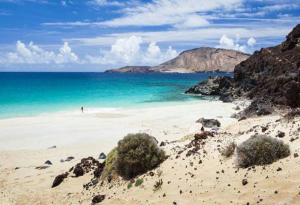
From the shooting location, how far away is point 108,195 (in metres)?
17.7

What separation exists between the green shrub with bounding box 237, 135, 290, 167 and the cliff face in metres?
23.4

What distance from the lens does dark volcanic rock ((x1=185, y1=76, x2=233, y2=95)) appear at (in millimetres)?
89156

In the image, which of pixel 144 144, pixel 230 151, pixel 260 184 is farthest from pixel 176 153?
pixel 260 184

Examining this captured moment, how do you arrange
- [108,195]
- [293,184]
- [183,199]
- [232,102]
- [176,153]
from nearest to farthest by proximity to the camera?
[293,184] → [183,199] → [108,195] → [176,153] → [232,102]

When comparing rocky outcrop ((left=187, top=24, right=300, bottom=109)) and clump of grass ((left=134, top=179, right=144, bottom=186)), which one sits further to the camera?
rocky outcrop ((left=187, top=24, right=300, bottom=109))

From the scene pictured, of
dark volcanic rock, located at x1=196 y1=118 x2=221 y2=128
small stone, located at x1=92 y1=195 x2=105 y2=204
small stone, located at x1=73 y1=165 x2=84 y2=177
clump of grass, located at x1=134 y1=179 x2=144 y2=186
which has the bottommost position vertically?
dark volcanic rock, located at x1=196 y1=118 x2=221 y2=128

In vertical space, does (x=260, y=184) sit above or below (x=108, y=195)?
above

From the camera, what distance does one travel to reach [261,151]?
15477 mm

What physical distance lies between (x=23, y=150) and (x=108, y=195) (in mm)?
17684

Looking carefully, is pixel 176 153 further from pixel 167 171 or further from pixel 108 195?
pixel 108 195

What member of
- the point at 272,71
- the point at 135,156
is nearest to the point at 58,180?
the point at 135,156

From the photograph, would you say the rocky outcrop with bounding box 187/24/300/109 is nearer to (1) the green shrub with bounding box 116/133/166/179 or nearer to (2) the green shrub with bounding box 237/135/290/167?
(1) the green shrub with bounding box 116/133/166/179

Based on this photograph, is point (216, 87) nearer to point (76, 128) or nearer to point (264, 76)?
point (264, 76)

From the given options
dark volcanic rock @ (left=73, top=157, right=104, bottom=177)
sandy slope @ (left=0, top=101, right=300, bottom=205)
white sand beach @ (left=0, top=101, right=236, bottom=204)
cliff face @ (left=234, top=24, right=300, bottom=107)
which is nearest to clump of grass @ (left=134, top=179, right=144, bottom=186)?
sandy slope @ (left=0, top=101, right=300, bottom=205)
